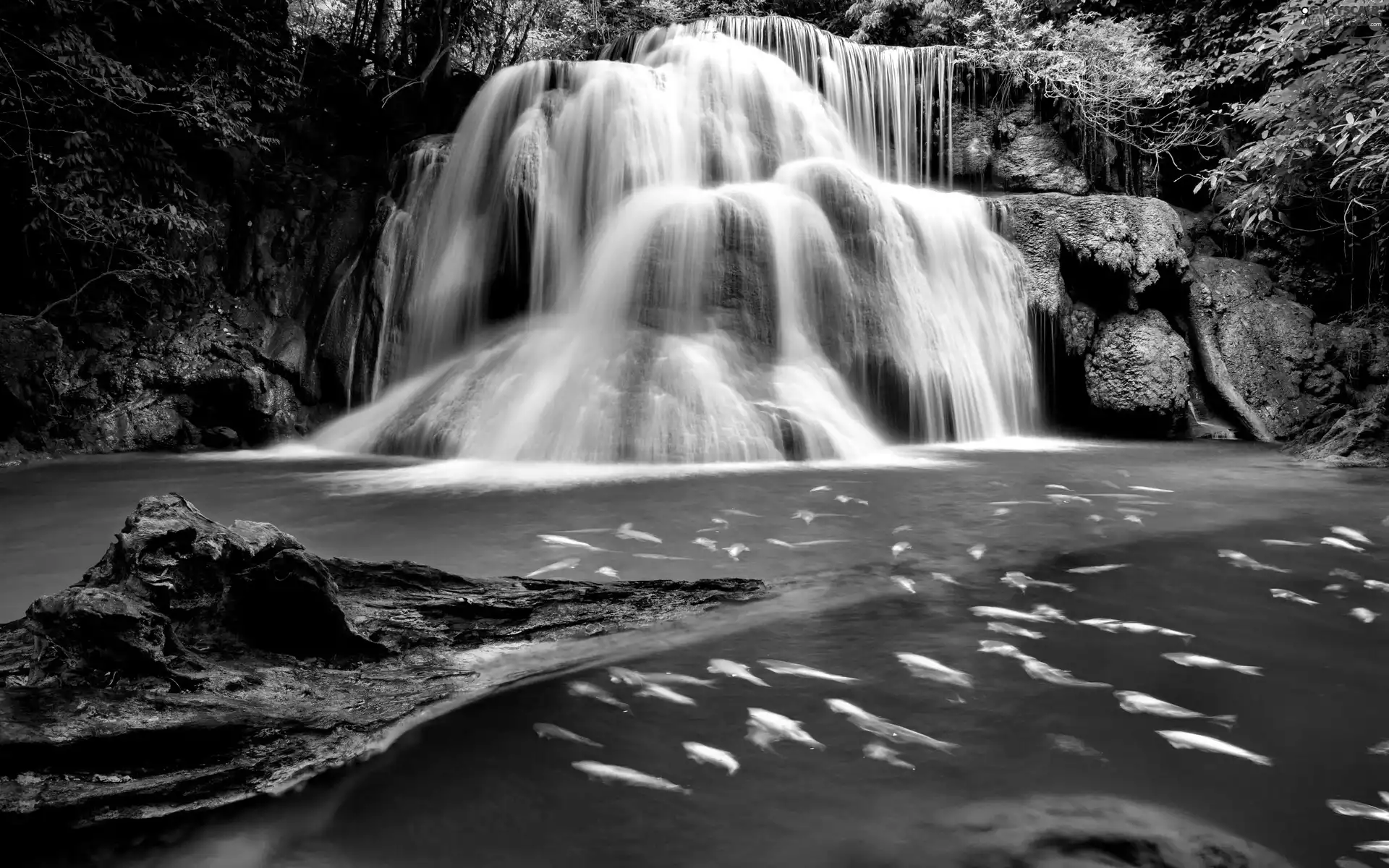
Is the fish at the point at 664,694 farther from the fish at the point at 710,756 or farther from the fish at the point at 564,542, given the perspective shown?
the fish at the point at 564,542

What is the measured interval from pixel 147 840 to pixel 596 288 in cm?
806

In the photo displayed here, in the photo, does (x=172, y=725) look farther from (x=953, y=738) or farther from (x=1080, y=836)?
(x=1080, y=836)

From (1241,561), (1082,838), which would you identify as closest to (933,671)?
(1082,838)

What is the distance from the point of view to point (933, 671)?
2.44 m

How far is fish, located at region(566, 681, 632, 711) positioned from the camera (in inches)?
86.4

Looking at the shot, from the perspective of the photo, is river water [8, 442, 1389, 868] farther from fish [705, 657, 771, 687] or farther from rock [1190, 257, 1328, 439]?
rock [1190, 257, 1328, 439]

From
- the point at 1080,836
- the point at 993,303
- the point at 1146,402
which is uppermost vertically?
the point at 993,303

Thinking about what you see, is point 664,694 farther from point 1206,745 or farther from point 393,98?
point 393,98

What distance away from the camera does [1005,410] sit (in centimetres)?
999

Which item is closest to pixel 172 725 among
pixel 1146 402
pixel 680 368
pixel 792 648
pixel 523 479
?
pixel 792 648

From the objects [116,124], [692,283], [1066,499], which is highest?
[116,124]

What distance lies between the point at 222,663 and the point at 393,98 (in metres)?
13.8

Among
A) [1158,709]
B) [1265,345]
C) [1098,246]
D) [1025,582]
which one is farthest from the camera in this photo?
[1265,345]

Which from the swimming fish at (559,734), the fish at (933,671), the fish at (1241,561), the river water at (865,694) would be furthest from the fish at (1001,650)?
the fish at (1241,561)
